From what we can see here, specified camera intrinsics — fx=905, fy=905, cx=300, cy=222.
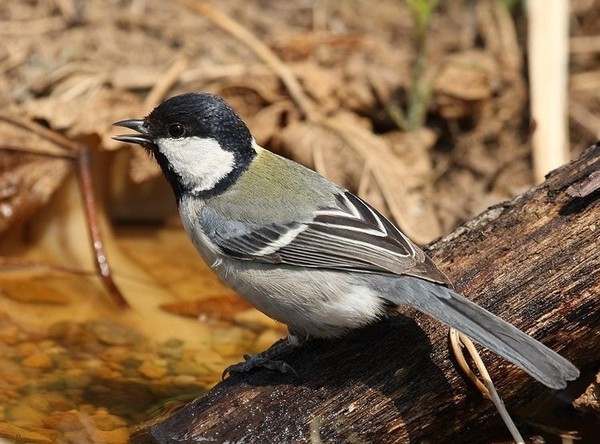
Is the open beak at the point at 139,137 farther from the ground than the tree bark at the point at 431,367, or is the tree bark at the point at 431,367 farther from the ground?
the open beak at the point at 139,137

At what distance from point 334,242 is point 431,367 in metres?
0.58

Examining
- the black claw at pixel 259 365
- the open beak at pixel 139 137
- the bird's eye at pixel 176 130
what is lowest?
the black claw at pixel 259 365

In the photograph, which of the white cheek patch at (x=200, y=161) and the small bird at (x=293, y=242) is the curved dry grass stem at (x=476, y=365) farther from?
the white cheek patch at (x=200, y=161)

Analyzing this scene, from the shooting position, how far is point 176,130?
3.77 metres

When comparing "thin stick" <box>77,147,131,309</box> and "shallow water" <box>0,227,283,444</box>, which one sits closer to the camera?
"shallow water" <box>0,227,283,444</box>

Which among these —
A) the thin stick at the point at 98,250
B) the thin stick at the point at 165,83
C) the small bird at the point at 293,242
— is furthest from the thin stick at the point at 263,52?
the small bird at the point at 293,242

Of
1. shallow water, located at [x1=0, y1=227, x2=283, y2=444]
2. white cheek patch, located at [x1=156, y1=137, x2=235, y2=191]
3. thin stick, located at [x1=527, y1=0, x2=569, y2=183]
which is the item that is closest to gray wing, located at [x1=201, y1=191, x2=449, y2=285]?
white cheek patch, located at [x1=156, y1=137, x2=235, y2=191]

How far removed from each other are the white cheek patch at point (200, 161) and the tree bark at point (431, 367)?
2.63 feet

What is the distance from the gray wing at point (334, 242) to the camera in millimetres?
3289

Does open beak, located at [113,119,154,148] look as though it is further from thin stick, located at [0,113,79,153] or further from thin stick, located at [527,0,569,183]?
thin stick, located at [527,0,569,183]

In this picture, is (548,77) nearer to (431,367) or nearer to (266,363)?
(431,367)

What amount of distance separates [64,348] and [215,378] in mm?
785

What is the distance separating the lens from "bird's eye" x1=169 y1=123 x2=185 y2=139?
148 inches

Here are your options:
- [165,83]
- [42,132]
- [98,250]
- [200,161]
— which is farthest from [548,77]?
[42,132]
